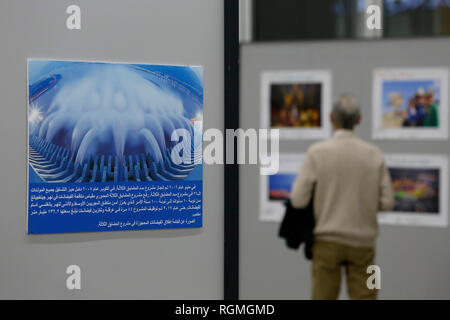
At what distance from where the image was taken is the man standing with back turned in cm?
106

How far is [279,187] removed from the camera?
1.11 metres

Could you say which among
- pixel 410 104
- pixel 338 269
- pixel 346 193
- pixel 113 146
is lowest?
pixel 338 269

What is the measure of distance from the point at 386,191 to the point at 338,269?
239 millimetres

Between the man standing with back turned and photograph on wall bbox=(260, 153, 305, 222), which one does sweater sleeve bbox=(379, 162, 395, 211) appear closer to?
the man standing with back turned


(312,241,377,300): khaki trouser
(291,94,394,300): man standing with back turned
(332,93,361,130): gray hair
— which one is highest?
(332,93,361,130): gray hair

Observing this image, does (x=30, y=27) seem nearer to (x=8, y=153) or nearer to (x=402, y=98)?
(x=8, y=153)

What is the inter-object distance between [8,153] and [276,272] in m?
0.75

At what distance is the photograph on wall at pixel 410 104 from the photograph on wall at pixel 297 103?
0.13 metres

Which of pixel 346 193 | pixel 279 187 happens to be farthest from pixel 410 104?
pixel 279 187

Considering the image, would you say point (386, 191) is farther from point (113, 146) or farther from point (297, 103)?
point (113, 146)

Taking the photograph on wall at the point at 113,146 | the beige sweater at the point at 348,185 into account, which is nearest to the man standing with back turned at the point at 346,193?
the beige sweater at the point at 348,185

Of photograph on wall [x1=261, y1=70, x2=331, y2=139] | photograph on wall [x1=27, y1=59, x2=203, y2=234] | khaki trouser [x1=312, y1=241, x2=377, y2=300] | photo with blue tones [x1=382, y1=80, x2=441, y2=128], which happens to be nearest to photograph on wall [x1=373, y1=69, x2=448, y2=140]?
photo with blue tones [x1=382, y1=80, x2=441, y2=128]
